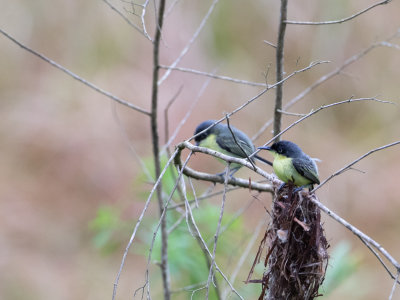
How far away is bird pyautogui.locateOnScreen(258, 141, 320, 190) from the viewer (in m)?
4.18

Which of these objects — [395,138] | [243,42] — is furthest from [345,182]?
[243,42]

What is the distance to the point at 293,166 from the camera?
13.7 ft

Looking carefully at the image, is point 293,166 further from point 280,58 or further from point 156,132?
point 156,132

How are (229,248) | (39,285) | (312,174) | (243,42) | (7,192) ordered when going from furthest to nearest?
(243,42) < (7,192) < (39,285) < (229,248) < (312,174)

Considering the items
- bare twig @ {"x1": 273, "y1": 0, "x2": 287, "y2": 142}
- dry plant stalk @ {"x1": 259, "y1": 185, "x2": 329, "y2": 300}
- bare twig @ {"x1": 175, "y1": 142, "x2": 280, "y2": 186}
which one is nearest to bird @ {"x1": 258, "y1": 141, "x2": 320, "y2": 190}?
bare twig @ {"x1": 273, "y1": 0, "x2": 287, "y2": 142}

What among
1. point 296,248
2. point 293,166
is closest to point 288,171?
point 293,166

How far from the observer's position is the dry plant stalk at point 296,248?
3.29 metres

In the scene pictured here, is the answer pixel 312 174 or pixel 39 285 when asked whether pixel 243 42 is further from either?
pixel 312 174

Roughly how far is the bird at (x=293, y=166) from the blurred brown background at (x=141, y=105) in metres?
6.12

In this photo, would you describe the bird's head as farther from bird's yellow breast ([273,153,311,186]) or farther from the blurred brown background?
the blurred brown background

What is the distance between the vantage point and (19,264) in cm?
998

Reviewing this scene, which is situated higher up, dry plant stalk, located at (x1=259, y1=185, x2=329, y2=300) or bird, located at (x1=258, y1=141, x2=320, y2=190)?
bird, located at (x1=258, y1=141, x2=320, y2=190)

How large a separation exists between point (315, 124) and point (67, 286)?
5.81 m

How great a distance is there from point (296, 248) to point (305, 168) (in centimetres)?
97
